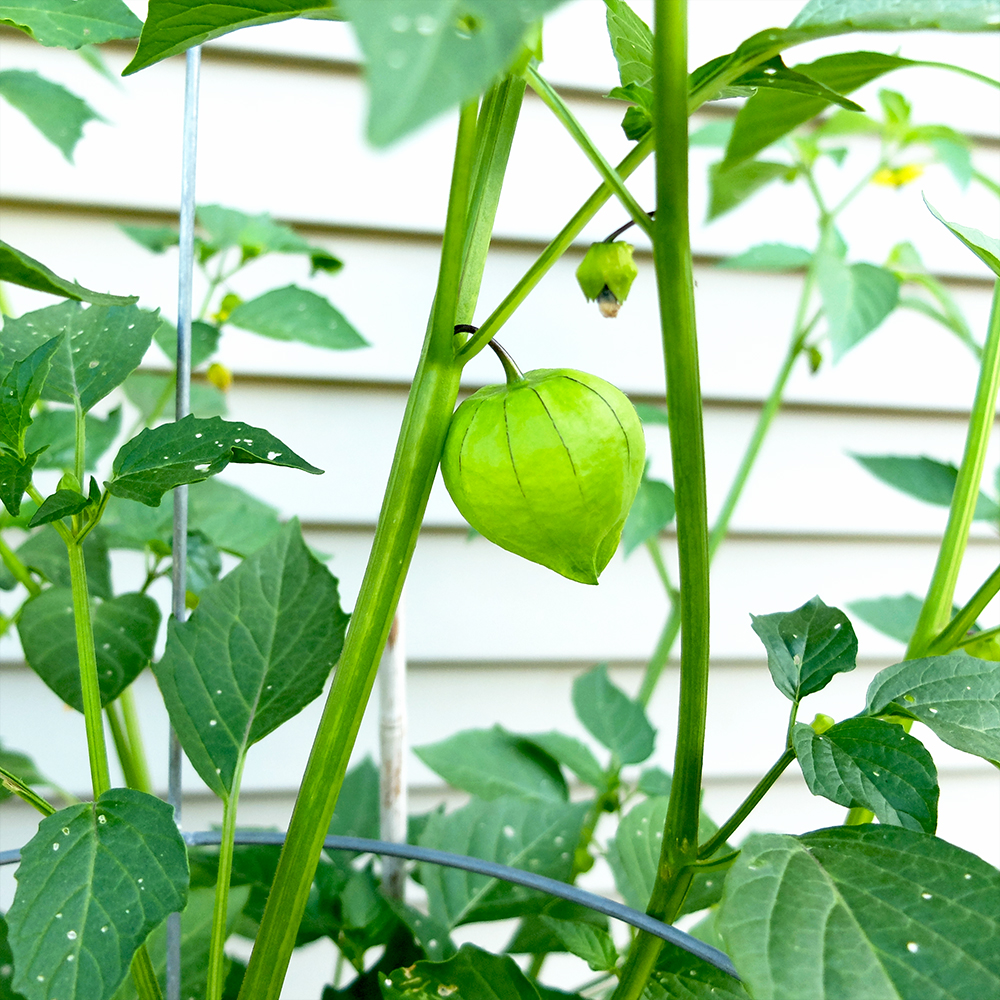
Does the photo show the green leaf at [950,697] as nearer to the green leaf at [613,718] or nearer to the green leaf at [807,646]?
the green leaf at [807,646]

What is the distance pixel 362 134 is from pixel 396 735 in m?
0.52

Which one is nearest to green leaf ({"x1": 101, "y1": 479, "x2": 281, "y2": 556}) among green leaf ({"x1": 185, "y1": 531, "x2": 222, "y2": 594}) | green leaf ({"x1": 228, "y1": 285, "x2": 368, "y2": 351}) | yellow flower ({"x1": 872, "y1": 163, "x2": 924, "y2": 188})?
green leaf ({"x1": 185, "y1": 531, "x2": 222, "y2": 594})

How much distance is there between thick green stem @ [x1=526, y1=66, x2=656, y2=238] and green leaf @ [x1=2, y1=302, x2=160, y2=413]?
189 mm

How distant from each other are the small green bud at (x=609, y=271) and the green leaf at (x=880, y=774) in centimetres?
20

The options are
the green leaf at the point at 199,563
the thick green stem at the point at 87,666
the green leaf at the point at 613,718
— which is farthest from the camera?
the green leaf at the point at 613,718

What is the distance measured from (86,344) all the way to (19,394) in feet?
0.19

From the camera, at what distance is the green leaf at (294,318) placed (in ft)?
2.02

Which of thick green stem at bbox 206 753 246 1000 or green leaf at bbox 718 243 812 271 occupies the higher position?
green leaf at bbox 718 243 812 271

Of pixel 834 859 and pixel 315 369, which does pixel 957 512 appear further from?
pixel 315 369

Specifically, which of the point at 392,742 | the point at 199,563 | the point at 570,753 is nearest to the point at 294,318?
the point at 199,563

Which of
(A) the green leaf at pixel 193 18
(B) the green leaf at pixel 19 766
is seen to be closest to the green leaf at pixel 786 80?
(A) the green leaf at pixel 193 18

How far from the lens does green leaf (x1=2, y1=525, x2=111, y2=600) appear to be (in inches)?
20.3

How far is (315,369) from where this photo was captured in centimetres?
92

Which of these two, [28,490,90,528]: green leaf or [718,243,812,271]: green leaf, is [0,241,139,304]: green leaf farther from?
[718,243,812,271]: green leaf
